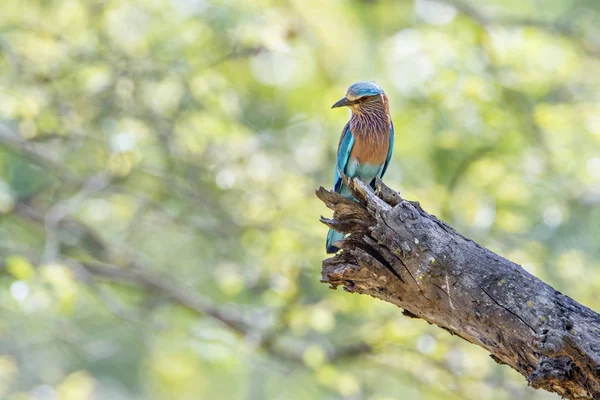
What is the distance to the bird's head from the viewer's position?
5317mm

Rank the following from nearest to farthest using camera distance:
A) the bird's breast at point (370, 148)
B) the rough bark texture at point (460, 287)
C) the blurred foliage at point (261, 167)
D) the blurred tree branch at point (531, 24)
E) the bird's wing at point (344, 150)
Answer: the rough bark texture at point (460, 287)
the bird's breast at point (370, 148)
the bird's wing at point (344, 150)
the blurred foliage at point (261, 167)
the blurred tree branch at point (531, 24)

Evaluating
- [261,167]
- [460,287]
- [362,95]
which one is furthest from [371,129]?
[261,167]

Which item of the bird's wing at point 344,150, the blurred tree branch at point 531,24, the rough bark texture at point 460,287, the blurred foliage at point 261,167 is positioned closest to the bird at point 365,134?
the bird's wing at point 344,150

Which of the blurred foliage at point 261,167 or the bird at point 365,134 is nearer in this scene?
the bird at point 365,134

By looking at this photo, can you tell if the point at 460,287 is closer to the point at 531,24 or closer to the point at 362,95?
the point at 362,95

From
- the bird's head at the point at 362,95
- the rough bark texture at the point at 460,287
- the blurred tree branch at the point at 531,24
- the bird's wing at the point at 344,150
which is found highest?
the blurred tree branch at the point at 531,24

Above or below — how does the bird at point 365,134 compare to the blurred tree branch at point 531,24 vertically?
below

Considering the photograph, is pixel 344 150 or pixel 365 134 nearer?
pixel 365 134

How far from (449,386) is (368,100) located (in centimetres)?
360

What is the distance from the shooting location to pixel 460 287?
3.15 meters

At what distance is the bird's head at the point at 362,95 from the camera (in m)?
5.32

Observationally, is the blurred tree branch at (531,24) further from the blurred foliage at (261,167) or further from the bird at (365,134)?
the bird at (365,134)

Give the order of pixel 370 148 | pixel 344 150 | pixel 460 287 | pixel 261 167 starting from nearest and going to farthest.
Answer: pixel 460 287 → pixel 370 148 → pixel 344 150 → pixel 261 167

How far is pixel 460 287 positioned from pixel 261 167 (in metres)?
4.69
